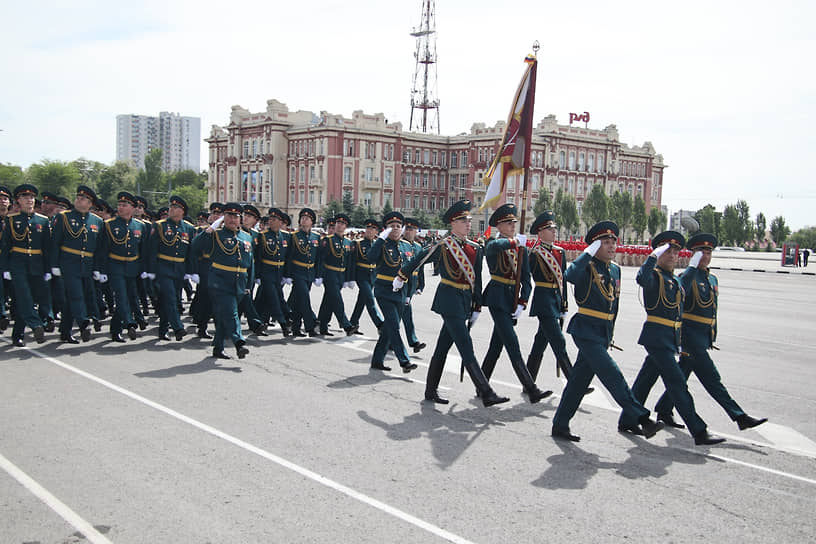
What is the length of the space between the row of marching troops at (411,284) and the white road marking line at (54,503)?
3.91 meters

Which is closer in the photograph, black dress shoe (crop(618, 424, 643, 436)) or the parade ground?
the parade ground

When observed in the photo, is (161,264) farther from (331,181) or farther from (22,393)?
(331,181)

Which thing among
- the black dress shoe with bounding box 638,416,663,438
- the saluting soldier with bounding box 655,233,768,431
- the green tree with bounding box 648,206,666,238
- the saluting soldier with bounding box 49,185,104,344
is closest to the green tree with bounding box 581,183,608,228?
the green tree with bounding box 648,206,666,238

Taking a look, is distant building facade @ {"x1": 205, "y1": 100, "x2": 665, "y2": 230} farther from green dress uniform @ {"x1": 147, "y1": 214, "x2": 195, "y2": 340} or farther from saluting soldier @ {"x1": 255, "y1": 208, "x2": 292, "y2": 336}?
green dress uniform @ {"x1": 147, "y1": 214, "x2": 195, "y2": 340}

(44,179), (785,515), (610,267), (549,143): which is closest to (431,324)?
(610,267)

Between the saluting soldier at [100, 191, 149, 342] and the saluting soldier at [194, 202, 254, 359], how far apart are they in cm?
180

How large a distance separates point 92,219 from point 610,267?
7837mm

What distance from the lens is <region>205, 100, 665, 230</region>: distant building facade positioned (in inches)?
3590

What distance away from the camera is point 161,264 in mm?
11000

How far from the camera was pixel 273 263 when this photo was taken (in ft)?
38.8

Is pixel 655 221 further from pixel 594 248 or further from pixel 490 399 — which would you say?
pixel 594 248

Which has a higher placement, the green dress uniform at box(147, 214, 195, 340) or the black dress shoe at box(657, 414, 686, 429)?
the green dress uniform at box(147, 214, 195, 340)

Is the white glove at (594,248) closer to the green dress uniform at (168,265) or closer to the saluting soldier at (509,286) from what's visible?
the saluting soldier at (509,286)

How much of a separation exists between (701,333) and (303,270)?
6.88 m
